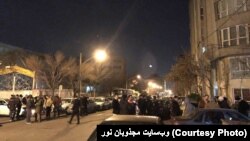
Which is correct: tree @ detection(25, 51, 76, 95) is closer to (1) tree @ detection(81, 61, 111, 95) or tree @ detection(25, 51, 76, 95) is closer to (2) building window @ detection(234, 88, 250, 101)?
(1) tree @ detection(81, 61, 111, 95)

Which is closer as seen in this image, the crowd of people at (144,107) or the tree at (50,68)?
the crowd of people at (144,107)

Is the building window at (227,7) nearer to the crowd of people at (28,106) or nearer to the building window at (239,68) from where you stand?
the building window at (239,68)

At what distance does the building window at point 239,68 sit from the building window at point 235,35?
5.80 feet

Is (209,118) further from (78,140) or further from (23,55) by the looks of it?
(23,55)

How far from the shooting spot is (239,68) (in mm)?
35469

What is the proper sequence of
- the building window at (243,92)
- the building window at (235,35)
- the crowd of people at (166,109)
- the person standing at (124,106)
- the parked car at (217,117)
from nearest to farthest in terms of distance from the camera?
the parked car at (217,117)
the crowd of people at (166,109)
the person standing at (124,106)
the building window at (243,92)
the building window at (235,35)

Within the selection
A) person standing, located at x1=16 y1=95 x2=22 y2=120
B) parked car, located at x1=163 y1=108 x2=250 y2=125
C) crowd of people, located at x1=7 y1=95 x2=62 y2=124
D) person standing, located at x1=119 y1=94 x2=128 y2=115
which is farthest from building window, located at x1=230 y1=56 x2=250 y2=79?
parked car, located at x1=163 y1=108 x2=250 y2=125

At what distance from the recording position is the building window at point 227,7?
3569cm

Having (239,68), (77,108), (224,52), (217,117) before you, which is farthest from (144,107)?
(224,52)

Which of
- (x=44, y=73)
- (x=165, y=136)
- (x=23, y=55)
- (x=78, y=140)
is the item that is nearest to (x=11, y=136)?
(x=78, y=140)

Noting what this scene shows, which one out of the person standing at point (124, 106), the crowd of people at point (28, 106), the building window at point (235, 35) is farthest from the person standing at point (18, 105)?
the building window at point (235, 35)

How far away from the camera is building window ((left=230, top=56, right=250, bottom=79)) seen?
34.6m

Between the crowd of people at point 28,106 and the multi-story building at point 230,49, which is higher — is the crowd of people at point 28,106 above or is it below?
below

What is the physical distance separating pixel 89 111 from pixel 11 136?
1690 centimetres
